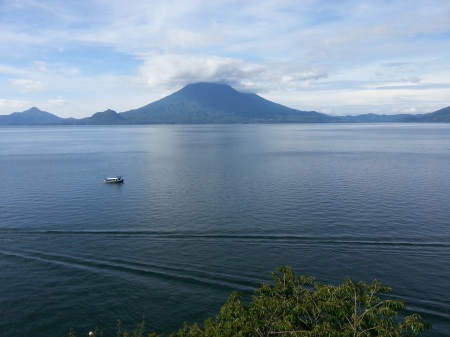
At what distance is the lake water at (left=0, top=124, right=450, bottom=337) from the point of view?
136ft

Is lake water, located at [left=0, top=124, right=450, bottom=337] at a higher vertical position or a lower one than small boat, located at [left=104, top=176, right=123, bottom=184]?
lower

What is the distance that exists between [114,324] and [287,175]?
7489cm

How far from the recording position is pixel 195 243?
56688mm

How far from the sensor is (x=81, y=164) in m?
138

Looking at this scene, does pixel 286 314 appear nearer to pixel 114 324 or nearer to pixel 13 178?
pixel 114 324

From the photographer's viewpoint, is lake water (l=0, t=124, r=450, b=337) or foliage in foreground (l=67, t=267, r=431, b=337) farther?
lake water (l=0, t=124, r=450, b=337)

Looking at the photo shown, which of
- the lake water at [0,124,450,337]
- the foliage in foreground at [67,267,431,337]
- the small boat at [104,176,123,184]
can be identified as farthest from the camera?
the small boat at [104,176,123,184]

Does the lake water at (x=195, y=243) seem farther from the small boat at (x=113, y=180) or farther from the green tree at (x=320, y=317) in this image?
the green tree at (x=320, y=317)

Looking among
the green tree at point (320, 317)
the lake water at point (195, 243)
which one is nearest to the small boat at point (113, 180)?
the lake water at point (195, 243)

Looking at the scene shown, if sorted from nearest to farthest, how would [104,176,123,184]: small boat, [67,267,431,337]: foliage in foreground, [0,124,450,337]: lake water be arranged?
[67,267,431,337]: foliage in foreground < [0,124,450,337]: lake water < [104,176,123,184]: small boat

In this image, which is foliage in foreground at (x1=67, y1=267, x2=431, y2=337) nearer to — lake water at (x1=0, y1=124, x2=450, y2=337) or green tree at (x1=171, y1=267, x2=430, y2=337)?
green tree at (x1=171, y1=267, x2=430, y2=337)

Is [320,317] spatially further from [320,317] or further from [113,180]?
[113,180]

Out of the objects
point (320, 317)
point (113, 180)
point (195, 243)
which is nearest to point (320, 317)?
point (320, 317)

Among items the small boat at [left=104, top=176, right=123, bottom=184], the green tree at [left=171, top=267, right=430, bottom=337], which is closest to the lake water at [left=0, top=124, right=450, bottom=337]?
the small boat at [left=104, top=176, right=123, bottom=184]
